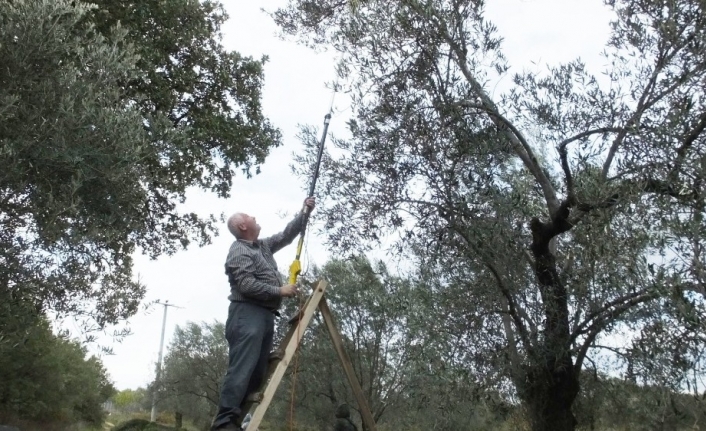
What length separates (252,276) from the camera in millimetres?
5188

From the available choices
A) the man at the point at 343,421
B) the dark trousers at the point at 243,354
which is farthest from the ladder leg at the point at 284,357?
the man at the point at 343,421

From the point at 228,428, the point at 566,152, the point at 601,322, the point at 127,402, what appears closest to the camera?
the point at 228,428

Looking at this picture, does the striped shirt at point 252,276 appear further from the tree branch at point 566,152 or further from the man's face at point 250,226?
the tree branch at point 566,152

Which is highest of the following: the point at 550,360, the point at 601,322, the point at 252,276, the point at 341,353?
the point at 601,322

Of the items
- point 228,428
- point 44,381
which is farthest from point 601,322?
point 44,381

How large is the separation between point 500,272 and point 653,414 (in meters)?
2.35

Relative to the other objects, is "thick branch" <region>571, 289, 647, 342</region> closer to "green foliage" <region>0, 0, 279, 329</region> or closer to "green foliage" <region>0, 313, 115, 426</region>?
"green foliage" <region>0, 0, 279, 329</region>

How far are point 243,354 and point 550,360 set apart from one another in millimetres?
4722

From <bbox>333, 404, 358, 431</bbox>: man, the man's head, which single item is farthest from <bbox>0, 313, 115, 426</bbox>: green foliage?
the man's head

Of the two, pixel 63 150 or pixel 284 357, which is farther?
pixel 63 150

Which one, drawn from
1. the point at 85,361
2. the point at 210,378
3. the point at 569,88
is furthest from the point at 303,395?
the point at 569,88

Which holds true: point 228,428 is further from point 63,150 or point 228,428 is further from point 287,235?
point 63,150

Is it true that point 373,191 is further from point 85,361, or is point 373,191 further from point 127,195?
point 85,361

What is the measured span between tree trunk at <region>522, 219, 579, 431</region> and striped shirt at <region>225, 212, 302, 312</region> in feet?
12.7
